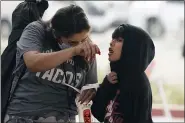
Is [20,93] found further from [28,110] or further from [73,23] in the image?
[73,23]

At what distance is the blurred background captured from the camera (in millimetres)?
3643

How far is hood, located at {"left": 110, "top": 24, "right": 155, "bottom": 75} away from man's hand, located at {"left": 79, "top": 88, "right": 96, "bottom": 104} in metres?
0.15

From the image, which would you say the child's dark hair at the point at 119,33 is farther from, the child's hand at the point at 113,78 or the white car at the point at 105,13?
the white car at the point at 105,13

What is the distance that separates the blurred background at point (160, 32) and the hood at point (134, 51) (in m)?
1.83

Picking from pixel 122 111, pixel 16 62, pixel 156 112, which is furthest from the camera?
pixel 156 112

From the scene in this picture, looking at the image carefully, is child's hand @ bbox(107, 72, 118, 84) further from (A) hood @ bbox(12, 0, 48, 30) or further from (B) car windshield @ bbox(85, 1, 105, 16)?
(B) car windshield @ bbox(85, 1, 105, 16)

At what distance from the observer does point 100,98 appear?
67.0 inches

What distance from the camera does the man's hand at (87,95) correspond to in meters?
1.70

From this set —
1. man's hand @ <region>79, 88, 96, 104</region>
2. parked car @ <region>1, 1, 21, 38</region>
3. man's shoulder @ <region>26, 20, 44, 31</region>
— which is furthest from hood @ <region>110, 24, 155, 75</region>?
parked car @ <region>1, 1, 21, 38</region>

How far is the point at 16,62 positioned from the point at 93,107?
39 cm

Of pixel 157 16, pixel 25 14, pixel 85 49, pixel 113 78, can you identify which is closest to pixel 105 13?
pixel 157 16

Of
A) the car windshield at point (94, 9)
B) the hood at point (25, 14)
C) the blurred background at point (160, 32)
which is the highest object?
the hood at point (25, 14)

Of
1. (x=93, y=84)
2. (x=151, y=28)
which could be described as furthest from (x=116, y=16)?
(x=93, y=84)

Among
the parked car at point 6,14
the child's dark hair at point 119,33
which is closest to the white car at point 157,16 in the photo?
the parked car at point 6,14
